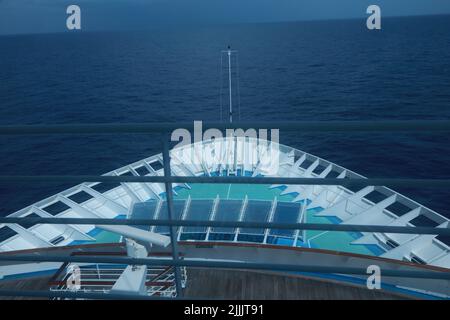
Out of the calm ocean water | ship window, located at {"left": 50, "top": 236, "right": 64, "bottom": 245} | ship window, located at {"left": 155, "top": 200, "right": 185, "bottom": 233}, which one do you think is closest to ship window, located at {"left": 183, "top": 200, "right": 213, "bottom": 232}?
ship window, located at {"left": 155, "top": 200, "right": 185, "bottom": 233}

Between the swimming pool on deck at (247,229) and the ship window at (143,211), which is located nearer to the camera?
the swimming pool on deck at (247,229)

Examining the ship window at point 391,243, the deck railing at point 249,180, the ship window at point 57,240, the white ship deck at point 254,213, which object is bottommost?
the ship window at point 57,240

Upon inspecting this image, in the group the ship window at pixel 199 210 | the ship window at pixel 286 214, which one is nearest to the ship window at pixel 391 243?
the ship window at pixel 286 214

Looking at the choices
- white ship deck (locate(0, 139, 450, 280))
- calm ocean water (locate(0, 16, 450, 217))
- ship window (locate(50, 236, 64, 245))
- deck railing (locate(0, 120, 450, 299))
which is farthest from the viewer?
calm ocean water (locate(0, 16, 450, 217))

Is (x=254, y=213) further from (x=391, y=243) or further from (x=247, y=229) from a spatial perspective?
(x=391, y=243)

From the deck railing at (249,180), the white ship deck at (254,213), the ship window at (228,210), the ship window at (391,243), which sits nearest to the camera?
the deck railing at (249,180)

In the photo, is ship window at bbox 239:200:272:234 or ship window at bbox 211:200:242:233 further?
ship window at bbox 211:200:242:233

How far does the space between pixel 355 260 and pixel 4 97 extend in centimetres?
4505

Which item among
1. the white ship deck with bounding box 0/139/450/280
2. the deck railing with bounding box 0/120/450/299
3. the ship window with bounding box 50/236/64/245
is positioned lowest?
the ship window with bounding box 50/236/64/245

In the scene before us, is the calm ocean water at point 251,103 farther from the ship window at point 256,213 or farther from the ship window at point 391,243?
the ship window at point 256,213

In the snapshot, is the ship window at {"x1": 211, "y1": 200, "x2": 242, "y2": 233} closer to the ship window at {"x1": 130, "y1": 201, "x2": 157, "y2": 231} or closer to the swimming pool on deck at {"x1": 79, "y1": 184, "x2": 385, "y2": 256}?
the swimming pool on deck at {"x1": 79, "y1": 184, "x2": 385, "y2": 256}

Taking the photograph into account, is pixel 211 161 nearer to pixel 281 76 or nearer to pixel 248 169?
pixel 248 169

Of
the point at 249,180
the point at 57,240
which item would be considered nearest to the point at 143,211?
the point at 57,240

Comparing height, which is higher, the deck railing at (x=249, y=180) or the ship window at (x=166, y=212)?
the deck railing at (x=249, y=180)
